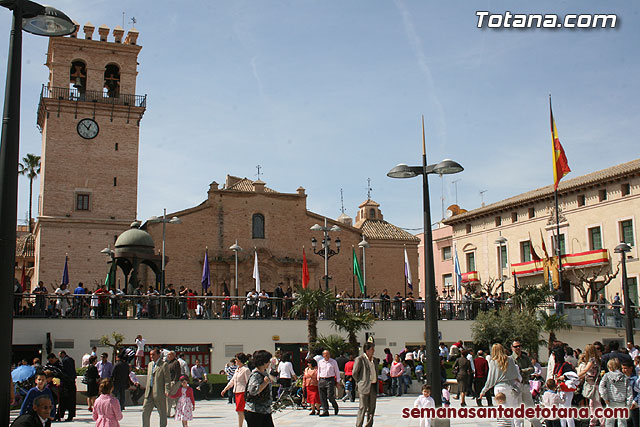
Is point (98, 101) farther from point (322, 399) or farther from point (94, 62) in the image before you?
point (322, 399)

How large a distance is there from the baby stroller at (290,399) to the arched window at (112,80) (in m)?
27.9

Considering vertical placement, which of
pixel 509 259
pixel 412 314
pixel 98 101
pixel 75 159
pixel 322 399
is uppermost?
pixel 98 101

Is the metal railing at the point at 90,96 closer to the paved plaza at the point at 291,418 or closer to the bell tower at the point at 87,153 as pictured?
the bell tower at the point at 87,153

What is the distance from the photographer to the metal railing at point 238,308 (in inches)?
975

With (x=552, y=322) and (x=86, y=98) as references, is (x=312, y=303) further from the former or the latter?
(x=86, y=98)

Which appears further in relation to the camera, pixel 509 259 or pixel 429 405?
pixel 509 259

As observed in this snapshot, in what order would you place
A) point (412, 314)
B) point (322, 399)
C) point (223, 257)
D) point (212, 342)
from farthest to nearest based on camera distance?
point (223, 257) < point (412, 314) < point (212, 342) < point (322, 399)

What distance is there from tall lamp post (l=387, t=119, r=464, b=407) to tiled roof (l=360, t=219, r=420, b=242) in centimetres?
3638

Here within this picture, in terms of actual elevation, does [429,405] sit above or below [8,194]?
below

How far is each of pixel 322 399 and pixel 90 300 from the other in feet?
39.7

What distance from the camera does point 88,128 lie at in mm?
40375

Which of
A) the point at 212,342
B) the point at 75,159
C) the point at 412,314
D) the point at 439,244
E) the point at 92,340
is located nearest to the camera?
the point at 92,340

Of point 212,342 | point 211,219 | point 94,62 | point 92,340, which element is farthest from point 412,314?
point 94,62

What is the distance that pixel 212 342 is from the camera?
87.0 feet
